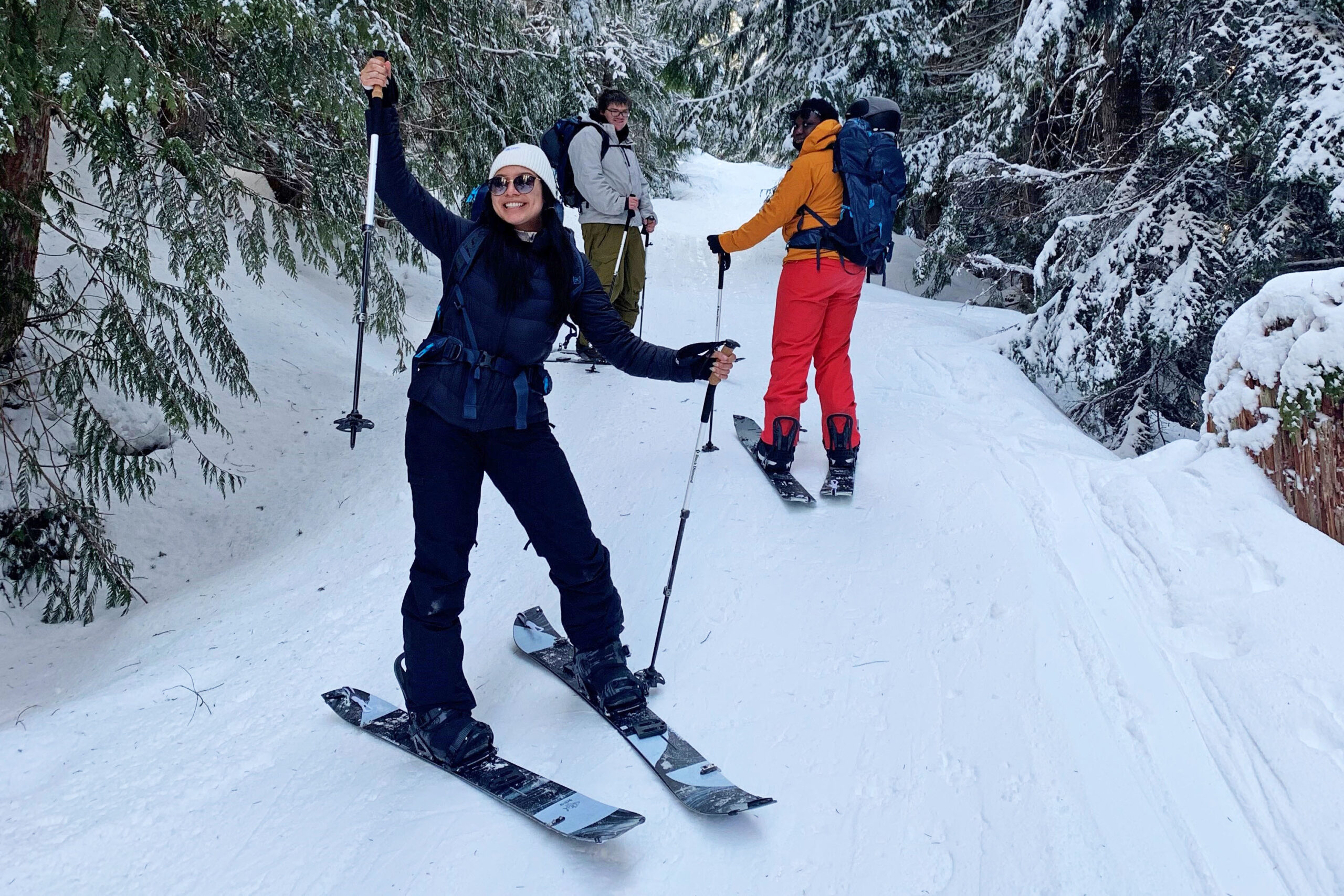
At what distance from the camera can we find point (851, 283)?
4.72m

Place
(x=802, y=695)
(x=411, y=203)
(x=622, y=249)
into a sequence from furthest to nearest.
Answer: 1. (x=622, y=249)
2. (x=802, y=695)
3. (x=411, y=203)

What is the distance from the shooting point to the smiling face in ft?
9.59

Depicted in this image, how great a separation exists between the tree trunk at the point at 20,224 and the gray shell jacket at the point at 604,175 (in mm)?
3334

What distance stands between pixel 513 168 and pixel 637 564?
2085 millimetres

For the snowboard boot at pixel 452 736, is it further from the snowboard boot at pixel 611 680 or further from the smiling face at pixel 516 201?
the smiling face at pixel 516 201

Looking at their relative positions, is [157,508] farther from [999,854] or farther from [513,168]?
[999,854]

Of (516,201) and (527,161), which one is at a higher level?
(527,161)

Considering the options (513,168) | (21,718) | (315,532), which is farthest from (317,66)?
(21,718)

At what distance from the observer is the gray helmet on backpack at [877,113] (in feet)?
15.2

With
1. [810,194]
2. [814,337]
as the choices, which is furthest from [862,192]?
[814,337]

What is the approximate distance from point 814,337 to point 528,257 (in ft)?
7.43

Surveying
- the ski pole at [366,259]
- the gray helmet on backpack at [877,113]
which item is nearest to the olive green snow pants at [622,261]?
the gray helmet on backpack at [877,113]

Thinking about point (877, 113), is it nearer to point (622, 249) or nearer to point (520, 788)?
point (622, 249)

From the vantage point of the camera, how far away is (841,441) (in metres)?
4.93
